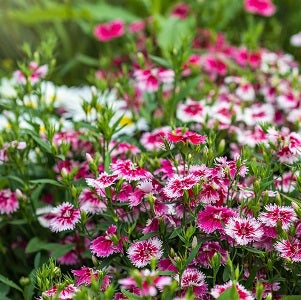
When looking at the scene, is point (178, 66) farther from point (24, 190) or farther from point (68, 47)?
point (68, 47)

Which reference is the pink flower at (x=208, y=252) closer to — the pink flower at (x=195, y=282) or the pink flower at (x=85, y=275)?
the pink flower at (x=195, y=282)

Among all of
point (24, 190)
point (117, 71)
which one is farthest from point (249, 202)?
point (117, 71)

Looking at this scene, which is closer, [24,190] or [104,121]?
[104,121]

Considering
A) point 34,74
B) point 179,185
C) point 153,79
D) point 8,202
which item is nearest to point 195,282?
point 179,185

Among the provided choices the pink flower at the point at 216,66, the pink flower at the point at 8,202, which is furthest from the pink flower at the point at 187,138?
the pink flower at the point at 216,66

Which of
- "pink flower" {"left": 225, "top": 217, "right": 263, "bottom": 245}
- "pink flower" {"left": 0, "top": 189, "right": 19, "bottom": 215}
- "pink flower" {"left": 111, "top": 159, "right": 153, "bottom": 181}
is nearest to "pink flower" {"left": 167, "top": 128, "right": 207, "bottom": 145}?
"pink flower" {"left": 111, "top": 159, "right": 153, "bottom": 181}

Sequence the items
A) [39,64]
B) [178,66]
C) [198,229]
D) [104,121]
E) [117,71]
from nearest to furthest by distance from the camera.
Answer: [198,229]
[104,121]
[178,66]
[39,64]
[117,71]

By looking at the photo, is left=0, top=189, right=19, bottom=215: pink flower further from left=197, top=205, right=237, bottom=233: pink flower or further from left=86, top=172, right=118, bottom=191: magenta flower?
left=197, top=205, right=237, bottom=233: pink flower
